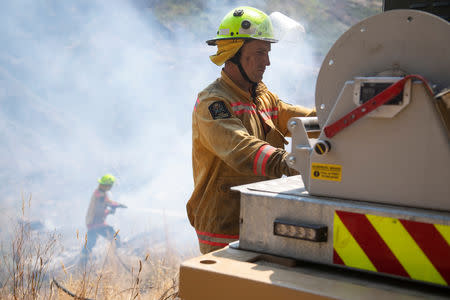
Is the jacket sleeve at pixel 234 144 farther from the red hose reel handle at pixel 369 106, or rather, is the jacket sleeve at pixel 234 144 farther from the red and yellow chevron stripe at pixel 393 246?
the red and yellow chevron stripe at pixel 393 246

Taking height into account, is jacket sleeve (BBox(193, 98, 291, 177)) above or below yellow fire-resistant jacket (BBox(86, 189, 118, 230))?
above

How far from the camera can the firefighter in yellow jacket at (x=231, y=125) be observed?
8.13 ft

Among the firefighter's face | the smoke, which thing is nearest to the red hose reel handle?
the firefighter's face

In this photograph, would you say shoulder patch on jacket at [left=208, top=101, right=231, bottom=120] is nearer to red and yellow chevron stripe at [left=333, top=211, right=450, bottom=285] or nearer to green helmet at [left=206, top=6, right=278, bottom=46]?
green helmet at [left=206, top=6, right=278, bottom=46]

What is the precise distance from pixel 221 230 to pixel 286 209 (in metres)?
1.26

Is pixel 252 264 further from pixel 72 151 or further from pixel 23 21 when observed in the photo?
pixel 23 21

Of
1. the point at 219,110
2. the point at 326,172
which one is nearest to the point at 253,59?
the point at 219,110

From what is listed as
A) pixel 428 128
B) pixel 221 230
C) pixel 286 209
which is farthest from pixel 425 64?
pixel 221 230

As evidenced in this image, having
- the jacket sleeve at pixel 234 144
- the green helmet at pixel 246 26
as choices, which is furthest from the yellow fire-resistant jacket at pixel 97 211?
the jacket sleeve at pixel 234 144

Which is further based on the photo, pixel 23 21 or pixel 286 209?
pixel 23 21

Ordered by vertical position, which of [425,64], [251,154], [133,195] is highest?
[425,64]

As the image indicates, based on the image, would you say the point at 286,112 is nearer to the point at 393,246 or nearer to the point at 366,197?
the point at 366,197

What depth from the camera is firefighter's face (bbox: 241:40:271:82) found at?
3.03 meters

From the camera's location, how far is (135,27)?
18.9 meters
